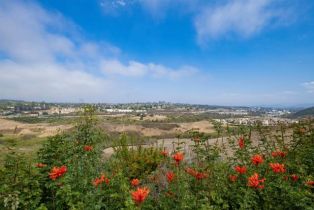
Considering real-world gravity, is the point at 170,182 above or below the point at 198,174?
below

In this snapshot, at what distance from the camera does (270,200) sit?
3.77m

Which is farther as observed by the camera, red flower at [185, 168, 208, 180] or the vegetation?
red flower at [185, 168, 208, 180]

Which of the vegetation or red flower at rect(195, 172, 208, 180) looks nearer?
the vegetation

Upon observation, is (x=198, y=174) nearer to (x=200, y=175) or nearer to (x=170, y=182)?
(x=200, y=175)

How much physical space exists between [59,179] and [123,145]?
5.69 meters

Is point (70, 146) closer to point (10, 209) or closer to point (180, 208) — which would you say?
point (10, 209)

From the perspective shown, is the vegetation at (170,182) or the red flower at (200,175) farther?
the red flower at (200,175)

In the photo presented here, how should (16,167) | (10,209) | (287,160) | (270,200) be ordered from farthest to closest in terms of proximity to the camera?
(287,160)
(16,167)
(270,200)
(10,209)

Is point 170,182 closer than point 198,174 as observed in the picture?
No

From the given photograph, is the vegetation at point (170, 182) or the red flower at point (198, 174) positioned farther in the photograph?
the red flower at point (198, 174)

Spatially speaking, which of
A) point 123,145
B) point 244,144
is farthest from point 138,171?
point 244,144

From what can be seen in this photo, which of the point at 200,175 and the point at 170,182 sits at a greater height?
the point at 200,175

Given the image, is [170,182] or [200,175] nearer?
[200,175]

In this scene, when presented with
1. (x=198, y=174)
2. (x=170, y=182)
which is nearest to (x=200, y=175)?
(x=198, y=174)
